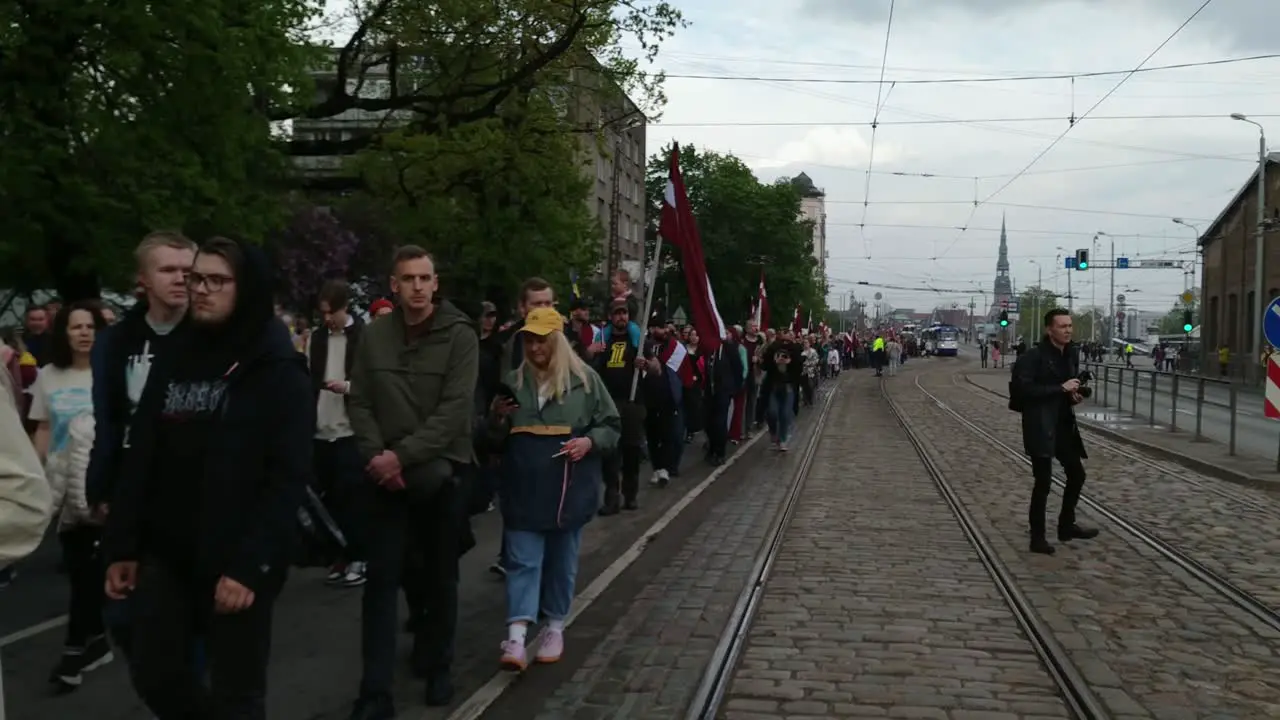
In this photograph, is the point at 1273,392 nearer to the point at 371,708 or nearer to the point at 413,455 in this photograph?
the point at 413,455

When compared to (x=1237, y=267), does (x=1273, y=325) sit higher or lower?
lower

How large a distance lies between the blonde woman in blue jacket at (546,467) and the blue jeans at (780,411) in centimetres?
1170

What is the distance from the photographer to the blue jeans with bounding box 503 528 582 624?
566cm

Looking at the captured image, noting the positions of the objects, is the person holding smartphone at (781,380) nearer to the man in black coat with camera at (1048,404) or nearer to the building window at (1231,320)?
the man in black coat with camera at (1048,404)

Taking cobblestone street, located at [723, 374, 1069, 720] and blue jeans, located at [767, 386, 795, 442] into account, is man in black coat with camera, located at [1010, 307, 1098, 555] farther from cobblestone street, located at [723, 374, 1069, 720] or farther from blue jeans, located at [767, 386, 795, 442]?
blue jeans, located at [767, 386, 795, 442]

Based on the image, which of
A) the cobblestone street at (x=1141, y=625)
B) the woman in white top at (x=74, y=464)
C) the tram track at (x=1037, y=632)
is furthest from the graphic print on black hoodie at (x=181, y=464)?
the cobblestone street at (x=1141, y=625)

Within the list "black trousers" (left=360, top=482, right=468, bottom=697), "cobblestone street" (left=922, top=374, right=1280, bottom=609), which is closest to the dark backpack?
"cobblestone street" (left=922, top=374, right=1280, bottom=609)

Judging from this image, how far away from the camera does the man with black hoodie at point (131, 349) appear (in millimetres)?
4070

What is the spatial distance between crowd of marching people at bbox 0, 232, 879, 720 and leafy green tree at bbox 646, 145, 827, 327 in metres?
57.9

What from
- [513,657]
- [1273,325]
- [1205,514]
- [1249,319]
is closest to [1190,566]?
[1205,514]

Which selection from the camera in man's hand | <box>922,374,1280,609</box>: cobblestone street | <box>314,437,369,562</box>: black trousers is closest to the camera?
<box>314,437,369,562</box>: black trousers

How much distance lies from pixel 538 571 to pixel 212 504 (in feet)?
8.28

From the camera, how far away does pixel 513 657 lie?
A: 5527 millimetres

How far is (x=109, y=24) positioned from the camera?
11.4m
